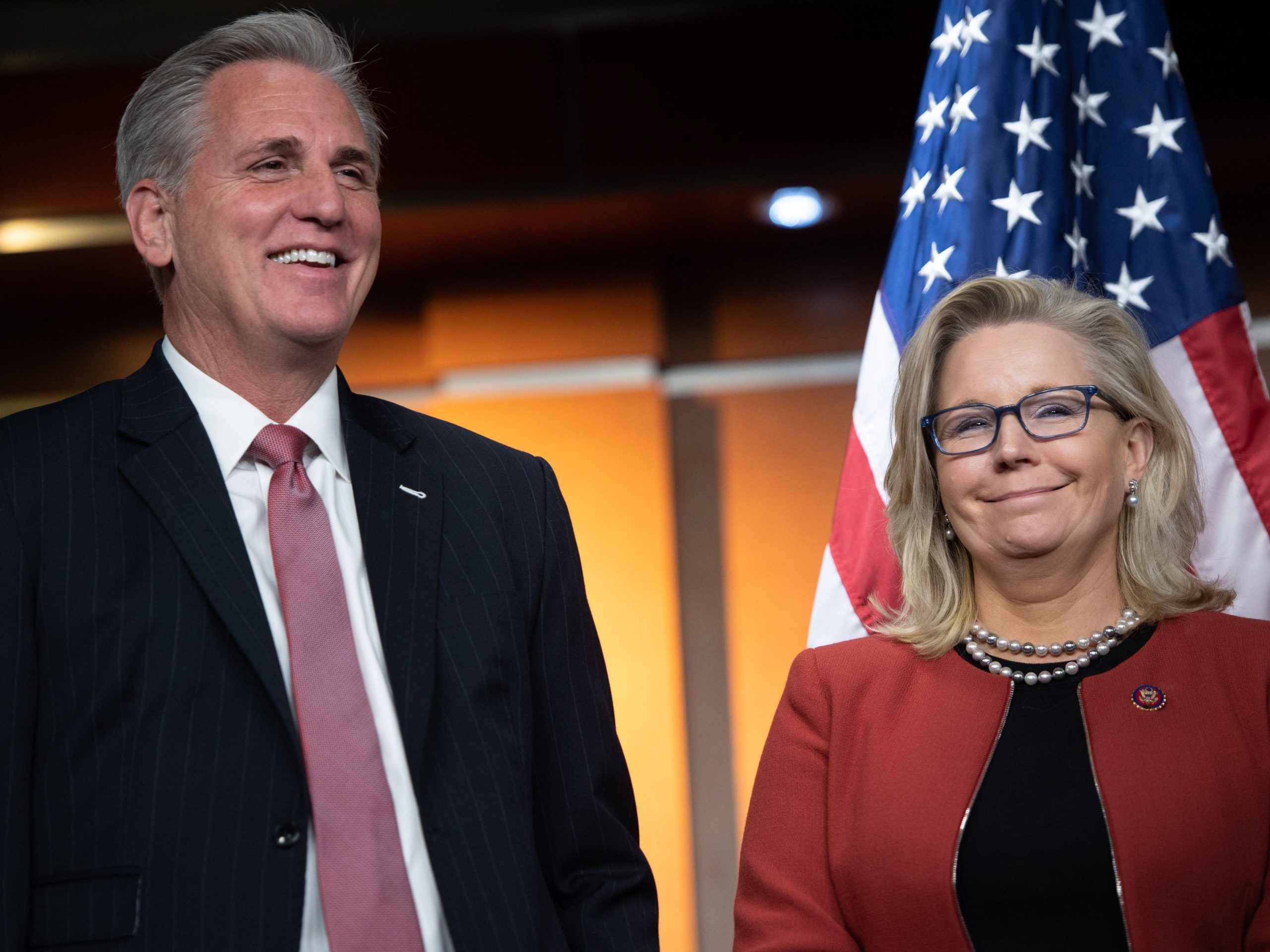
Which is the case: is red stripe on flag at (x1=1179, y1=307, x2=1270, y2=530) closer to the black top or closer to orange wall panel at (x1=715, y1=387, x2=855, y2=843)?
the black top

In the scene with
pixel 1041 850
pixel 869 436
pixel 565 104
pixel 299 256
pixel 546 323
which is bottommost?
pixel 1041 850

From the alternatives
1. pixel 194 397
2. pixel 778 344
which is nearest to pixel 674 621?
pixel 778 344

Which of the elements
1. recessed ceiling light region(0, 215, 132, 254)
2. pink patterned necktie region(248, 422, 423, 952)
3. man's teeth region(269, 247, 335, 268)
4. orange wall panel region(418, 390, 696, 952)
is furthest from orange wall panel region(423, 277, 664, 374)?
pink patterned necktie region(248, 422, 423, 952)

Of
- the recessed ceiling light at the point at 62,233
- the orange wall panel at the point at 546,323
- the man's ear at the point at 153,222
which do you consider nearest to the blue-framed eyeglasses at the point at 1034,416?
the man's ear at the point at 153,222

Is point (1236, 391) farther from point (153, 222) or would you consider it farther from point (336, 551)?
point (153, 222)

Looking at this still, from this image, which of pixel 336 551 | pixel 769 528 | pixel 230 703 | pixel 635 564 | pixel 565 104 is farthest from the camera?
pixel 769 528

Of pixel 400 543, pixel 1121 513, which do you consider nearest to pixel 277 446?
pixel 400 543

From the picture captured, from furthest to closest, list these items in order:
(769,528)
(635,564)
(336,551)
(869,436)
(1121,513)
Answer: (769,528), (635,564), (869,436), (1121,513), (336,551)

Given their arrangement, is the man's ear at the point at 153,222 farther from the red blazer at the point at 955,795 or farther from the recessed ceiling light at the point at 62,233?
the recessed ceiling light at the point at 62,233

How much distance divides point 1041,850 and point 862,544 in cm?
72

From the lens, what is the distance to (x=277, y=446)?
5.65 feet

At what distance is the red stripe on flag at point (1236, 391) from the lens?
2285 millimetres

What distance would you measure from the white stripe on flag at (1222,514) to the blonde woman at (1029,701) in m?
0.27

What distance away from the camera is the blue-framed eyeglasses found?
190 cm
